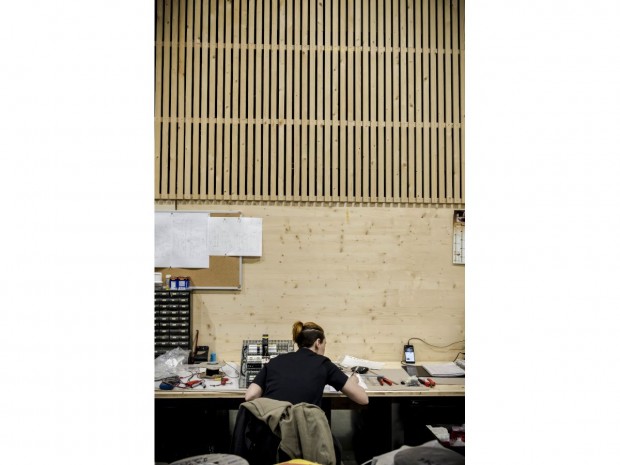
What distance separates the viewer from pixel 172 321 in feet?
14.1

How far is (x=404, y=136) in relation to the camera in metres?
4.62

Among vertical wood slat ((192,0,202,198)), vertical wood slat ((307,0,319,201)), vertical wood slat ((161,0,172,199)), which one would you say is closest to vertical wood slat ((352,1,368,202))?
vertical wood slat ((307,0,319,201))

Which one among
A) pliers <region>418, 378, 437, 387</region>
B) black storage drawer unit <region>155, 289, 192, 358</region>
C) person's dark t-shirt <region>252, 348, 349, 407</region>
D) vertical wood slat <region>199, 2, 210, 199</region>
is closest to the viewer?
person's dark t-shirt <region>252, 348, 349, 407</region>

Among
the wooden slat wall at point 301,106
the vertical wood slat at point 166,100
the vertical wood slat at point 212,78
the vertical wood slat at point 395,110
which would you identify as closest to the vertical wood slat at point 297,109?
the wooden slat wall at point 301,106

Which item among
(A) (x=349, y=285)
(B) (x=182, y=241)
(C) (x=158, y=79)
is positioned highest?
(C) (x=158, y=79)

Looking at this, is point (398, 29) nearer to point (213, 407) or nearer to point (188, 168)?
point (188, 168)

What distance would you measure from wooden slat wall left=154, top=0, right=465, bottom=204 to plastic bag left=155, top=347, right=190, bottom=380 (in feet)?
4.51

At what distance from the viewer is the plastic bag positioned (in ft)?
12.5

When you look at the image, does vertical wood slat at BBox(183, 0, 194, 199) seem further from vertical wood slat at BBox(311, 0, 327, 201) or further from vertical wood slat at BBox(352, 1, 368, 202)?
vertical wood slat at BBox(352, 1, 368, 202)

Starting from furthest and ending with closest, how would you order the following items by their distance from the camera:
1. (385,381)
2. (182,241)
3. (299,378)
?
(182,241) → (385,381) → (299,378)

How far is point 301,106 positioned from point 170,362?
2.48m

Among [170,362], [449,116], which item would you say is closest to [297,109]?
[449,116]

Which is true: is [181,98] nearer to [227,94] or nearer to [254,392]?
[227,94]
